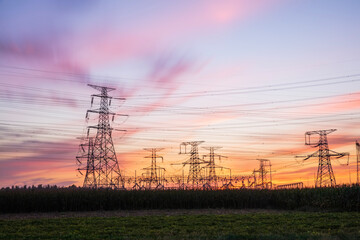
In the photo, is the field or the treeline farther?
the treeline

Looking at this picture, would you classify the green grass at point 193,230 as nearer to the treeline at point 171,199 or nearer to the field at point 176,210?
the field at point 176,210

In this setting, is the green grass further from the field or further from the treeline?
the treeline

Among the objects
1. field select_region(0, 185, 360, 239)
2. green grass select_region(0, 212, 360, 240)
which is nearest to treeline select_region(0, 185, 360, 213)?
A: field select_region(0, 185, 360, 239)

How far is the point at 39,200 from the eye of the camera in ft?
128

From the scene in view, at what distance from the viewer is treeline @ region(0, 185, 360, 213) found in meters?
37.4

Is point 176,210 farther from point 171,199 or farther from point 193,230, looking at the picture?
point 193,230

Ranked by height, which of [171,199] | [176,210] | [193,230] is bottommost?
[176,210]

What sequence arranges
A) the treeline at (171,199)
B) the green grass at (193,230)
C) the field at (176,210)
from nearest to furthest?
1. the green grass at (193,230)
2. the field at (176,210)
3. the treeline at (171,199)

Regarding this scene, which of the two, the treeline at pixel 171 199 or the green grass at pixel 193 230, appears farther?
the treeline at pixel 171 199

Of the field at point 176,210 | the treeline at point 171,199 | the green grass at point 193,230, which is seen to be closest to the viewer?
the green grass at point 193,230

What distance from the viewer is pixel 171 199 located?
42.3 meters

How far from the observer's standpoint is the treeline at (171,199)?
123 ft

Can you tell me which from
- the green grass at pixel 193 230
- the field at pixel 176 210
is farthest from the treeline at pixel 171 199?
the green grass at pixel 193 230

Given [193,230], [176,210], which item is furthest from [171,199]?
[193,230]
